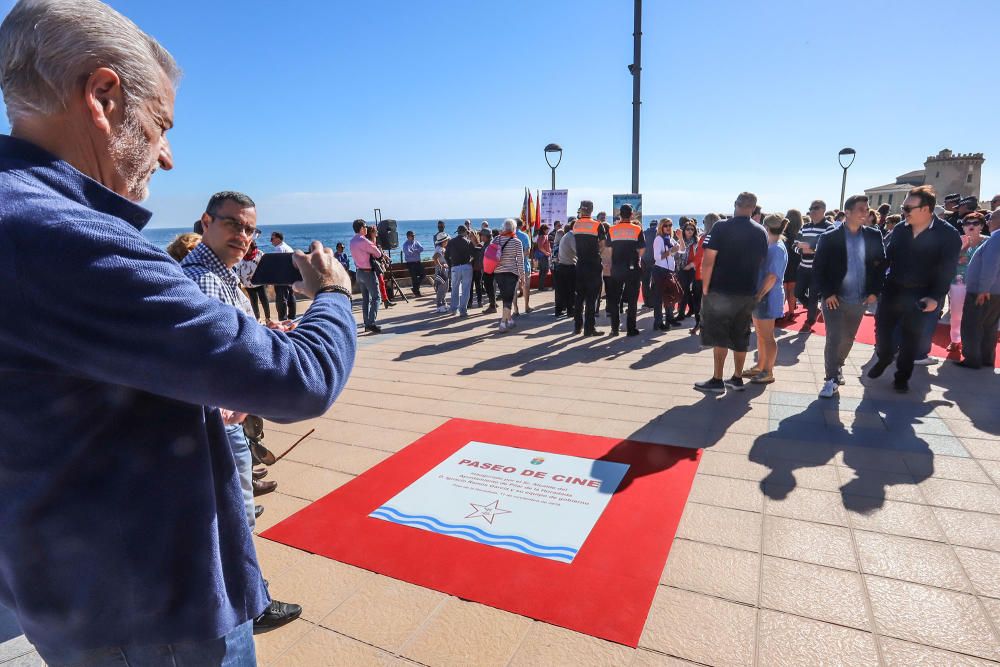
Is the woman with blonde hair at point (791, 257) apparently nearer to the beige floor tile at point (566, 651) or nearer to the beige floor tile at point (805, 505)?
the beige floor tile at point (805, 505)

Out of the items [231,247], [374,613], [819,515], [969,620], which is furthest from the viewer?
[819,515]

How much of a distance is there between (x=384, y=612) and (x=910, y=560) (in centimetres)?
263

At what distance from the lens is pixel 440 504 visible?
10.9ft

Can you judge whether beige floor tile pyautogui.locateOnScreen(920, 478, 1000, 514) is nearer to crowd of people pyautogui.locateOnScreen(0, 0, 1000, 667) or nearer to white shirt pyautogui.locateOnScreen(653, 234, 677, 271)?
crowd of people pyautogui.locateOnScreen(0, 0, 1000, 667)

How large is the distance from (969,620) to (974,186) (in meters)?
62.5

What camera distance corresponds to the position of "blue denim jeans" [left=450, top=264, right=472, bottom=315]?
33.5 ft

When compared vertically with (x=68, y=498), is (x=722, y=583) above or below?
below

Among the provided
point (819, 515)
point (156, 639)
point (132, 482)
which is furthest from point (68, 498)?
point (819, 515)

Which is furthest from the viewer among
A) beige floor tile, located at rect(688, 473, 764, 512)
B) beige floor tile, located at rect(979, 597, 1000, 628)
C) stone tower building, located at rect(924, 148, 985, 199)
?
stone tower building, located at rect(924, 148, 985, 199)

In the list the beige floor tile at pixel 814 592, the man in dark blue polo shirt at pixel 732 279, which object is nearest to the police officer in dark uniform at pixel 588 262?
the man in dark blue polo shirt at pixel 732 279

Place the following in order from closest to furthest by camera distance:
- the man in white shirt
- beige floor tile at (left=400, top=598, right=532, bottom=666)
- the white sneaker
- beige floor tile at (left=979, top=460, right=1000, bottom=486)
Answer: beige floor tile at (left=400, top=598, right=532, bottom=666)
beige floor tile at (left=979, top=460, right=1000, bottom=486)
the white sneaker
the man in white shirt

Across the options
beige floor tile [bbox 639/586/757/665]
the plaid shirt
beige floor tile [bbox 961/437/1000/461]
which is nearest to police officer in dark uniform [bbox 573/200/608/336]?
beige floor tile [bbox 961/437/1000/461]

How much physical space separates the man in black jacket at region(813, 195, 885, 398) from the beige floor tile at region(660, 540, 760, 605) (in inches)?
126

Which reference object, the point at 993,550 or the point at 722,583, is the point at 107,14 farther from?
the point at 993,550
